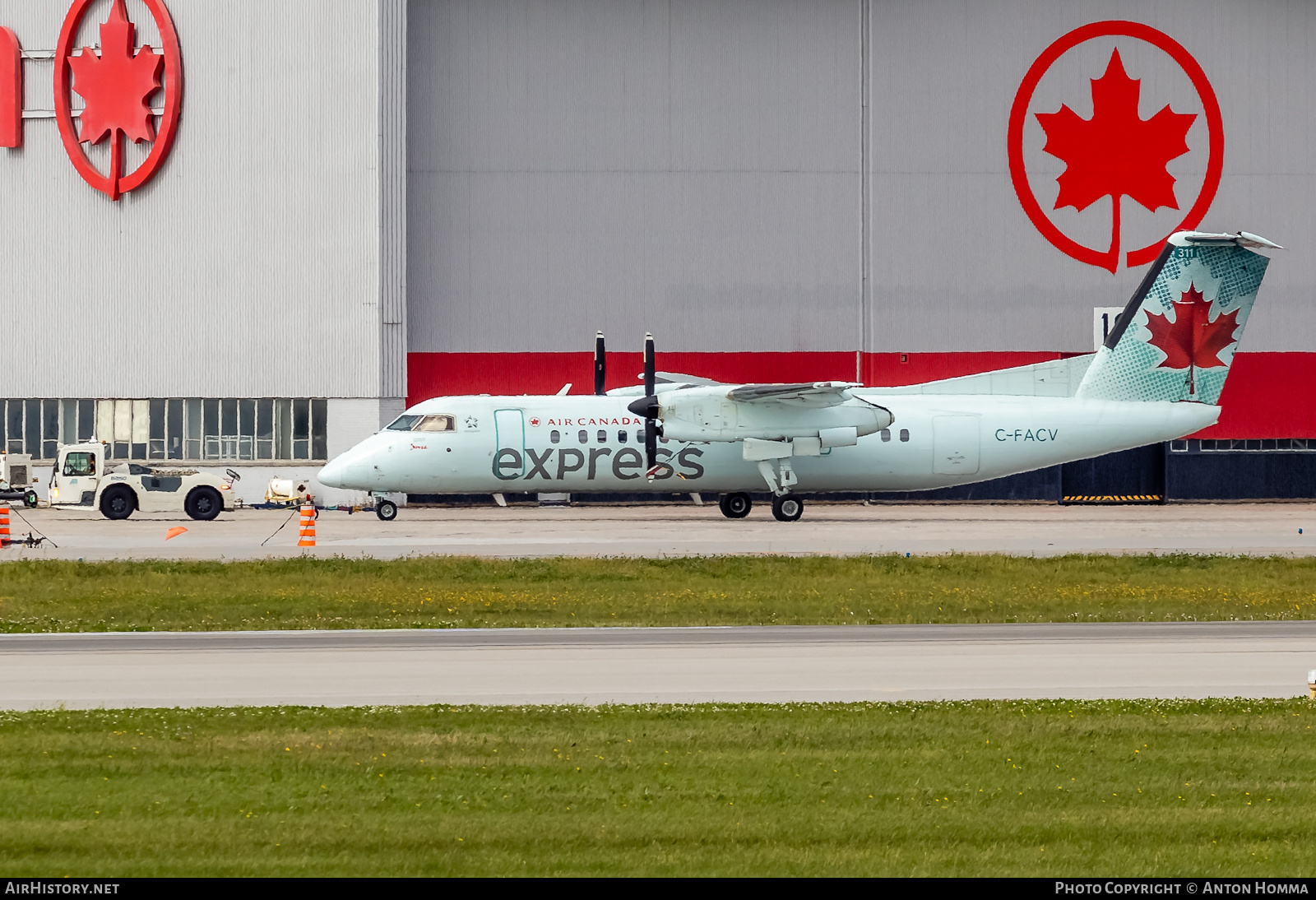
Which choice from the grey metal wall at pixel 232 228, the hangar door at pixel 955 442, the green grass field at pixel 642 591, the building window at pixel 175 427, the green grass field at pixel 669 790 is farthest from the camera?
the building window at pixel 175 427

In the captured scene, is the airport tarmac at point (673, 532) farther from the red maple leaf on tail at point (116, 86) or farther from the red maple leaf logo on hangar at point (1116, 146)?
the red maple leaf on tail at point (116, 86)

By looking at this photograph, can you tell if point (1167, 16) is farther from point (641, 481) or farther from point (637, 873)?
point (637, 873)

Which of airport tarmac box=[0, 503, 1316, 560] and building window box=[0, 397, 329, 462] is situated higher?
building window box=[0, 397, 329, 462]

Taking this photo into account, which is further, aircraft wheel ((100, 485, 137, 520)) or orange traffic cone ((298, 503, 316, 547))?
aircraft wheel ((100, 485, 137, 520))

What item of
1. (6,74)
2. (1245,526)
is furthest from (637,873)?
A: (6,74)

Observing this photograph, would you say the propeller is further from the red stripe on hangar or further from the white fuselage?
the red stripe on hangar

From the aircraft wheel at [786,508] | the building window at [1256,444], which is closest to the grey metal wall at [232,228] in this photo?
the aircraft wheel at [786,508]

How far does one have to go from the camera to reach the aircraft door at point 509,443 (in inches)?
1729

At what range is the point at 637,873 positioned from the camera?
9867mm

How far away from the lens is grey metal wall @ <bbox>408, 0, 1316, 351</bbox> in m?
56.8

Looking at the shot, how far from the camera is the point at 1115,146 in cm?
5703

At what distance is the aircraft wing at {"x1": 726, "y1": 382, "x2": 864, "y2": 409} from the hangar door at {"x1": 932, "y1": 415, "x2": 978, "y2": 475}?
322 centimetres

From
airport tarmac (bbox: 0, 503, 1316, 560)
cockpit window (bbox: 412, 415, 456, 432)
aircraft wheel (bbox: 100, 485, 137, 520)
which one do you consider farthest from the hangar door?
aircraft wheel (bbox: 100, 485, 137, 520)

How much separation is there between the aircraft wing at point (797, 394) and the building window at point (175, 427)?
19499 millimetres
